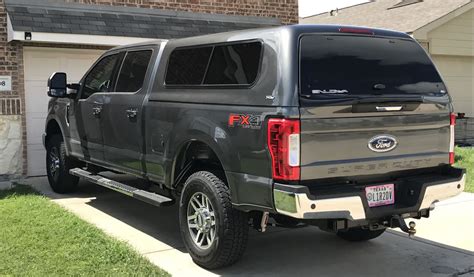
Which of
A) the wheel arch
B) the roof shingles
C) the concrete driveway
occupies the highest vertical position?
the roof shingles

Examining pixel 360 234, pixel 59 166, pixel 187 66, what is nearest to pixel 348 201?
pixel 360 234

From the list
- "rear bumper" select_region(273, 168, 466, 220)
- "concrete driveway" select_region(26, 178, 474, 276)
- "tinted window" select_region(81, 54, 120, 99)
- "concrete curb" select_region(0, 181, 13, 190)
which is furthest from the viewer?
"concrete curb" select_region(0, 181, 13, 190)

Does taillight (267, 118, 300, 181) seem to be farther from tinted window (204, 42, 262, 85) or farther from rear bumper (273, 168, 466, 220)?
tinted window (204, 42, 262, 85)

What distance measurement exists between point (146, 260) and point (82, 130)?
2.73 metres

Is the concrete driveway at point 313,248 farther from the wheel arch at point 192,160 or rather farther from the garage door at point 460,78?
the garage door at point 460,78

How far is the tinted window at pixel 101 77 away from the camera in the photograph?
684 cm

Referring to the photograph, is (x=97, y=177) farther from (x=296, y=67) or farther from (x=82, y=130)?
(x=296, y=67)

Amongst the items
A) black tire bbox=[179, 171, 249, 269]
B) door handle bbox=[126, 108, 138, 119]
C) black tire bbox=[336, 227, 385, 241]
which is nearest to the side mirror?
door handle bbox=[126, 108, 138, 119]

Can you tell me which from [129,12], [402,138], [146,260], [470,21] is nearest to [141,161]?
[146,260]

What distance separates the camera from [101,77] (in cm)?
707

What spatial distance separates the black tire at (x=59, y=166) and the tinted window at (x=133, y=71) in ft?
6.72

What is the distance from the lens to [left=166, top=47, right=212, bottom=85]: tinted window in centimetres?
526

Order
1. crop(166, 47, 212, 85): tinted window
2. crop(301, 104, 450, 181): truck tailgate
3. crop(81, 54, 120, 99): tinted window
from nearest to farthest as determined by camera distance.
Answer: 1. crop(301, 104, 450, 181): truck tailgate
2. crop(166, 47, 212, 85): tinted window
3. crop(81, 54, 120, 99): tinted window

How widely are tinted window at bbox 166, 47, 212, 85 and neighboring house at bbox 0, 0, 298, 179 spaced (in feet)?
14.5
